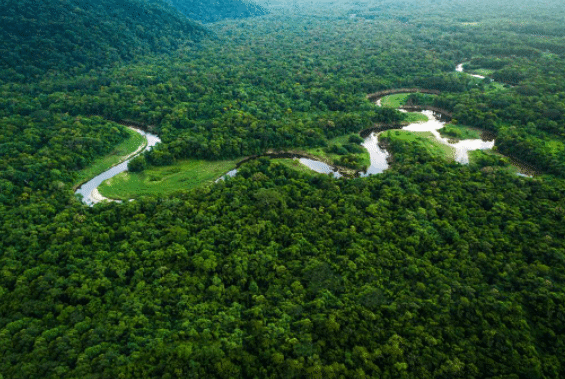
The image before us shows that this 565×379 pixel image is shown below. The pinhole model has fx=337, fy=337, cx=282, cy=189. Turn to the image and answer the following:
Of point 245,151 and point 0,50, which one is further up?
point 0,50

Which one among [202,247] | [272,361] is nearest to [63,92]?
[202,247]

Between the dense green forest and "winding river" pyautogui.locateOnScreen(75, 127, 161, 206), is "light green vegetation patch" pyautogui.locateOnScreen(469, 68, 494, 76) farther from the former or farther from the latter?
"winding river" pyautogui.locateOnScreen(75, 127, 161, 206)

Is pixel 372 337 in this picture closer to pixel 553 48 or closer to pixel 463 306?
pixel 463 306

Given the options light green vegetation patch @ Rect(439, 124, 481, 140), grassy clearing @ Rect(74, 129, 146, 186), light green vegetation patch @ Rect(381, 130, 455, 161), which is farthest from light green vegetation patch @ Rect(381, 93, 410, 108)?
grassy clearing @ Rect(74, 129, 146, 186)

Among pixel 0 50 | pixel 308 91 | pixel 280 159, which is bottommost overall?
pixel 280 159

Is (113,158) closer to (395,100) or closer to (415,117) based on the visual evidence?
(415,117)

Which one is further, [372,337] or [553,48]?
[553,48]

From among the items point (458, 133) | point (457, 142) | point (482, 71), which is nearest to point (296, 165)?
point (457, 142)
